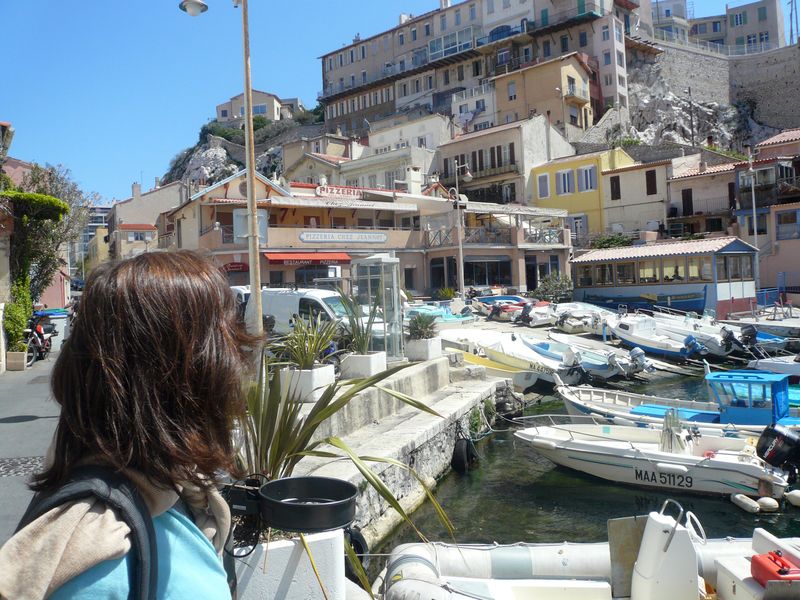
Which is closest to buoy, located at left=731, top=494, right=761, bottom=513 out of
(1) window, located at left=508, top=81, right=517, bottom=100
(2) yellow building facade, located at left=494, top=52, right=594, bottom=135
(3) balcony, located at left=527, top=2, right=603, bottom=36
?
(2) yellow building facade, located at left=494, top=52, right=594, bottom=135

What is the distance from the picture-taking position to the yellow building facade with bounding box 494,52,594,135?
5281 centimetres

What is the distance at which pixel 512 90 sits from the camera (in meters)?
57.1

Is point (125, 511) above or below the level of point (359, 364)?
above

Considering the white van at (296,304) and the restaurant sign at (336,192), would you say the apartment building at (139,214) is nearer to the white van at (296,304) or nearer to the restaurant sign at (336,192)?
the restaurant sign at (336,192)

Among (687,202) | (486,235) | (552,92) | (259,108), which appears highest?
(259,108)

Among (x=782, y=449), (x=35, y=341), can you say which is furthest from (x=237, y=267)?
(x=782, y=449)

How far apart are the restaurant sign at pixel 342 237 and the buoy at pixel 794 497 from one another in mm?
25327

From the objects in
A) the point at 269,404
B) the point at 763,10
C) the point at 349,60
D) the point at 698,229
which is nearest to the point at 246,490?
the point at 269,404

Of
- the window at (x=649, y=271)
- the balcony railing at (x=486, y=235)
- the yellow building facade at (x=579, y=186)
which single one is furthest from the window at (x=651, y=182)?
the window at (x=649, y=271)

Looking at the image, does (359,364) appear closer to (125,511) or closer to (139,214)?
(125,511)

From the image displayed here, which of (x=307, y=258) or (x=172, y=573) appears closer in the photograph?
(x=172, y=573)

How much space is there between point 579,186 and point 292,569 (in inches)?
1763

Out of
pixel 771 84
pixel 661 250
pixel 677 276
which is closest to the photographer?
pixel 677 276

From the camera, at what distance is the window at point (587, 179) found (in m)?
45.1
